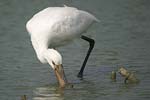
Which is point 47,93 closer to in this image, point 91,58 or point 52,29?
point 52,29

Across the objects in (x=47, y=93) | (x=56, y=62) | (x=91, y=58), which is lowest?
(x=91, y=58)

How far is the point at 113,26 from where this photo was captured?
16656mm

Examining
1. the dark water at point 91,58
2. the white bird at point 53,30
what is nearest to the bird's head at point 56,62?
the white bird at point 53,30

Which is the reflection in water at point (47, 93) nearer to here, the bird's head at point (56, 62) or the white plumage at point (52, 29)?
the bird's head at point (56, 62)

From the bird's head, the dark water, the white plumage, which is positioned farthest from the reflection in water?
the white plumage

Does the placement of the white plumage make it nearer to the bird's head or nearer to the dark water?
the bird's head

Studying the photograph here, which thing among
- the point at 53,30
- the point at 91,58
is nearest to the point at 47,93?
the point at 53,30

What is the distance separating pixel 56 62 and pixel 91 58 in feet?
9.08

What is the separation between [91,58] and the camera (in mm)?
13461

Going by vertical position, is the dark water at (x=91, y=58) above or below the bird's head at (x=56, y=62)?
below

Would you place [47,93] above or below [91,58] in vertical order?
above

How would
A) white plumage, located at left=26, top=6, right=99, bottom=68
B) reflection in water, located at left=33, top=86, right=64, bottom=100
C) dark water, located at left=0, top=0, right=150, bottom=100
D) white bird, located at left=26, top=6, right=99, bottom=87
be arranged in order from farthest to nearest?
white plumage, located at left=26, top=6, right=99, bottom=68
white bird, located at left=26, top=6, right=99, bottom=87
dark water, located at left=0, top=0, right=150, bottom=100
reflection in water, located at left=33, top=86, right=64, bottom=100

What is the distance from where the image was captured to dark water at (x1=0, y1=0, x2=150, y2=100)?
10.7 m

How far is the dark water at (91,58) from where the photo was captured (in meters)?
10.7
